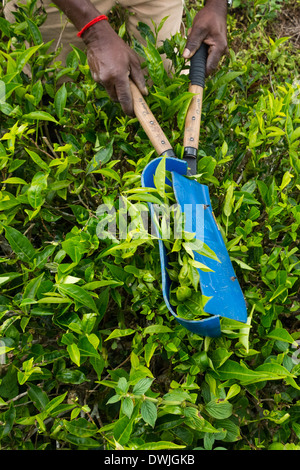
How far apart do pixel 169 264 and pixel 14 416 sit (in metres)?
0.63

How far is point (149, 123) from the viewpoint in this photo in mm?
1403

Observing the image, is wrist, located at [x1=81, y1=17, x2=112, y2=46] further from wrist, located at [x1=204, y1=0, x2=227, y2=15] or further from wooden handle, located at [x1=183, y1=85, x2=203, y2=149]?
wrist, located at [x1=204, y1=0, x2=227, y2=15]

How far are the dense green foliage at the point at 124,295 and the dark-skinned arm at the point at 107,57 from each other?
0.06 m

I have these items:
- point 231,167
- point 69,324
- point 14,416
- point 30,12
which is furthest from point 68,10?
point 14,416

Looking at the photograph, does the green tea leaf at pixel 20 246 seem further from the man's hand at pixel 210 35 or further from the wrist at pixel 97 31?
the man's hand at pixel 210 35

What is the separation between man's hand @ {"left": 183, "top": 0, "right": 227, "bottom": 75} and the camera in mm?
1647

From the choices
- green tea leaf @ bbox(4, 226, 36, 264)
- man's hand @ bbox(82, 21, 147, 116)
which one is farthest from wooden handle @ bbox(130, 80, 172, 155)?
green tea leaf @ bbox(4, 226, 36, 264)

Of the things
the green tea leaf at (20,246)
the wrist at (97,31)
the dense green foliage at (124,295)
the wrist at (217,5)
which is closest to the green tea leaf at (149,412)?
the dense green foliage at (124,295)

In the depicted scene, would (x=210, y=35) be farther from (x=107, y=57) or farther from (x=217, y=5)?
(x=107, y=57)

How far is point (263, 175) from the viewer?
1650 millimetres

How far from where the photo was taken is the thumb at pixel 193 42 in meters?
1.60

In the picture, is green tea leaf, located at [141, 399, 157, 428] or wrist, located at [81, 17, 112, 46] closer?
green tea leaf, located at [141, 399, 157, 428]

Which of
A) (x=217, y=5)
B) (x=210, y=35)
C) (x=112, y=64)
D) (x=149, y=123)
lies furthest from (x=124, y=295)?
(x=217, y=5)
